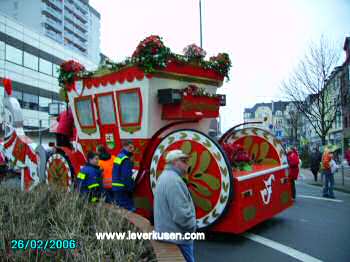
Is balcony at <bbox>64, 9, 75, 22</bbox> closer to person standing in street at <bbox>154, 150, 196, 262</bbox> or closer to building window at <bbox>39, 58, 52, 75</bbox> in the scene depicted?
building window at <bbox>39, 58, 52, 75</bbox>

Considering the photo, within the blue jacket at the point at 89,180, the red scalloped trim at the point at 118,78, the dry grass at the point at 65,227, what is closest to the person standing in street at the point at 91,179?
the blue jacket at the point at 89,180

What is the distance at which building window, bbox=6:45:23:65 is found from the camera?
110 feet

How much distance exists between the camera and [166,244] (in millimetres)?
3482

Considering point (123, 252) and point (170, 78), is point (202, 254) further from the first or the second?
point (170, 78)

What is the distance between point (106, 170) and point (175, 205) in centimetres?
332

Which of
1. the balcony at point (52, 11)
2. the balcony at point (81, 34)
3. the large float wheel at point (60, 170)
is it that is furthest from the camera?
the balcony at point (81, 34)

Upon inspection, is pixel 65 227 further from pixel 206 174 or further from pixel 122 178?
pixel 206 174

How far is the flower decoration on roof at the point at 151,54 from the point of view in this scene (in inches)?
238

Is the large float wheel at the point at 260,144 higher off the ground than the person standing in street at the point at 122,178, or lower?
higher

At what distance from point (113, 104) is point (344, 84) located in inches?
588

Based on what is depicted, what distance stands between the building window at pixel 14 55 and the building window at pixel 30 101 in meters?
3.66

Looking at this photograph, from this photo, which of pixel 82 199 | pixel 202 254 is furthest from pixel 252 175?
pixel 82 199

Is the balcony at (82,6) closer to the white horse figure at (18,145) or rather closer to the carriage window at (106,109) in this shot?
the white horse figure at (18,145)
